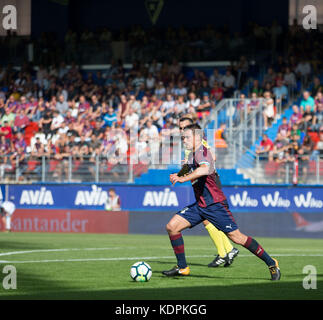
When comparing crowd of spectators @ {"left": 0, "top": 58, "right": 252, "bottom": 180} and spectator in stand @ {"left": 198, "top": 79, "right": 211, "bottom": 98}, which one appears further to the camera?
spectator in stand @ {"left": 198, "top": 79, "right": 211, "bottom": 98}

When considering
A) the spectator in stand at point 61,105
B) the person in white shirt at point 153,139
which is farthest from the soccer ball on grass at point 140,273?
the spectator in stand at point 61,105

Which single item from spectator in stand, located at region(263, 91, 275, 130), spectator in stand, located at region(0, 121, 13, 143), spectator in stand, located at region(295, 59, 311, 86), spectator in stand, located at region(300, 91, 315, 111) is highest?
spectator in stand, located at region(295, 59, 311, 86)

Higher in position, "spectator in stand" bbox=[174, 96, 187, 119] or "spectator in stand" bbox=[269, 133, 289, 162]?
"spectator in stand" bbox=[174, 96, 187, 119]

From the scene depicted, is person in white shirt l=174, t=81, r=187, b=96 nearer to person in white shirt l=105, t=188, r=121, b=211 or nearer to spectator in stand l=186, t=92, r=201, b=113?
spectator in stand l=186, t=92, r=201, b=113

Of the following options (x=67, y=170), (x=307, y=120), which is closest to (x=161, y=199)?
(x=67, y=170)

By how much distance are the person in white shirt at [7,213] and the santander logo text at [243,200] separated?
7.19 metres

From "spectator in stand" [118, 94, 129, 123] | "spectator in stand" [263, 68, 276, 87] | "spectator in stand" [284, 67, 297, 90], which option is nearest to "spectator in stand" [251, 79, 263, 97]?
"spectator in stand" [263, 68, 276, 87]

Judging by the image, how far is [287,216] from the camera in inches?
977

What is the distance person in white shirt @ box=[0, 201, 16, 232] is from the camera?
87.2ft

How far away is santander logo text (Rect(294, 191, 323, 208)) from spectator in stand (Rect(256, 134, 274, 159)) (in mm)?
1728

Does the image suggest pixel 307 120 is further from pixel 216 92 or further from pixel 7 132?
pixel 7 132

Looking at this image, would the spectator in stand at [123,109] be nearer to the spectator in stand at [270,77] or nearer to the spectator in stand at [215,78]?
the spectator in stand at [215,78]

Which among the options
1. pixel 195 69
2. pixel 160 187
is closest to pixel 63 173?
pixel 160 187

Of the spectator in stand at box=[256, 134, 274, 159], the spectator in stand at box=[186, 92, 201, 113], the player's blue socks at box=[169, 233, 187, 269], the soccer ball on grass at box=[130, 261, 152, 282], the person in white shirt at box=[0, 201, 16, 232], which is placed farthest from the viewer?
the spectator in stand at box=[186, 92, 201, 113]
